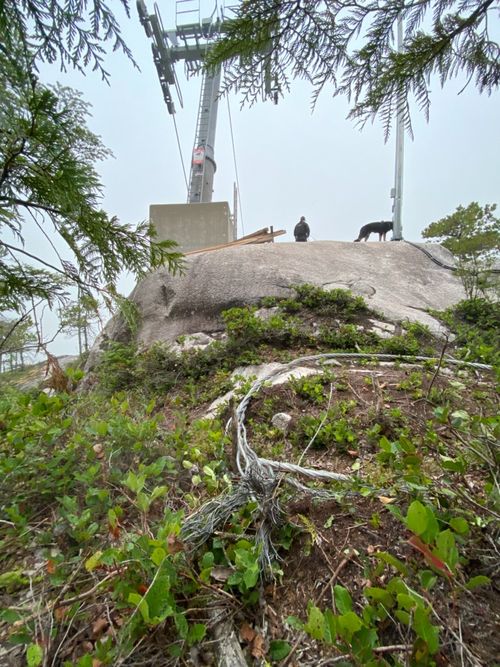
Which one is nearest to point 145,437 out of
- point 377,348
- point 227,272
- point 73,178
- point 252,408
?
point 252,408

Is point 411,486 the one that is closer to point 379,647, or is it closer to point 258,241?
point 379,647

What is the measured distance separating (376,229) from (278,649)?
10.8 m

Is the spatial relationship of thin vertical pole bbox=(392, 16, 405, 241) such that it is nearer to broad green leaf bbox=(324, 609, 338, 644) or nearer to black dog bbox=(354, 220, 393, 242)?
black dog bbox=(354, 220, 393, 242)

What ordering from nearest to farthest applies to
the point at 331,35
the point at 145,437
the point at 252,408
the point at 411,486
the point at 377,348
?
the point at 411,486
the point at 331,35
the point at 145,437
the point at 252,408
the point at 377,348

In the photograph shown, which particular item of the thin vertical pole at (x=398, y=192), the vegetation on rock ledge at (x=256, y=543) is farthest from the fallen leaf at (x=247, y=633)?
the thin vertical pole at (x=398, y=192)

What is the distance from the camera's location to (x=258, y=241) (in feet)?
23.9

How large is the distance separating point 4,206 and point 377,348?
3286 millimetres

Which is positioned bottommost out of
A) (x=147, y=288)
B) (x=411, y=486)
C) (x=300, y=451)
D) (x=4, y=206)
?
(x=300, y=451)

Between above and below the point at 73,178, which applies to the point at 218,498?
below

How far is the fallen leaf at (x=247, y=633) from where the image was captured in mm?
871

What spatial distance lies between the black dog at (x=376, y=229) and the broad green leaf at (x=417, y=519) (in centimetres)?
1034

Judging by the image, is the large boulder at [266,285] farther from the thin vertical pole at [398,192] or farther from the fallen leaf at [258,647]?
the fallen leaf at [258,647]

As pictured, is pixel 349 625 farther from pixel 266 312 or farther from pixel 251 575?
pixel 266 312

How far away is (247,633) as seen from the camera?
0.88 meters
